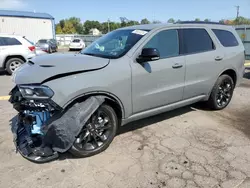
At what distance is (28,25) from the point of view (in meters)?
31.9

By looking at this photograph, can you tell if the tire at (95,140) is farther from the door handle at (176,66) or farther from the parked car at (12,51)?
the parked car at (12,51)

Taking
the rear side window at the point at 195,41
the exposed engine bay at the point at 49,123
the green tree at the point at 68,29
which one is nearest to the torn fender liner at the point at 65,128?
the exposed engine bay at the point at 49,123

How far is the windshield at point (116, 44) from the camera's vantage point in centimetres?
387

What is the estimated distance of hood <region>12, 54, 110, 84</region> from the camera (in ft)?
10.2

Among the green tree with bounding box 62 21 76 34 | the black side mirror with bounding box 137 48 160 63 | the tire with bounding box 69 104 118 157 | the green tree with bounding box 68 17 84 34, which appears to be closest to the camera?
the tire with bounding box 69 104 118 157

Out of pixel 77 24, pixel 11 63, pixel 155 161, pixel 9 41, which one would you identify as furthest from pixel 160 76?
pixel 77 24

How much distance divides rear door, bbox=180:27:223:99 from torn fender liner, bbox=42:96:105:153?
2.16 meters

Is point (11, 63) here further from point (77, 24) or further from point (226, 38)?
point (77, 24)

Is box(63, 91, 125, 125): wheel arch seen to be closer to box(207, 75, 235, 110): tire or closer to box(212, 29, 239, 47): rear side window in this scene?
box(207, 75, 235, 110): tire

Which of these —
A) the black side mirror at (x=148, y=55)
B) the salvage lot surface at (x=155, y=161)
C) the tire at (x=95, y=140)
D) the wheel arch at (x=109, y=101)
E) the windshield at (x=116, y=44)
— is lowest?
the salvage lot surface at (x=155, y=161)

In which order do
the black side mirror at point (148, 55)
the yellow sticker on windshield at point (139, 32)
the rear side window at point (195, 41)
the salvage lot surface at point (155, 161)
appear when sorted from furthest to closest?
the rear side window at point (195, 41) → the yellow sticker on windshield at point (139, 32) → the black side mirror at point (148, 55) → the salvage lot surface at point (155, 161)

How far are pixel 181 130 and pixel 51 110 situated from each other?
237 cm

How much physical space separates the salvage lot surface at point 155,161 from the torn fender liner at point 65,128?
0.34 m

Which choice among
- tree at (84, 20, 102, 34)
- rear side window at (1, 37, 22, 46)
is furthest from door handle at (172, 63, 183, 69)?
tree at (84, 20, 102, 34)
